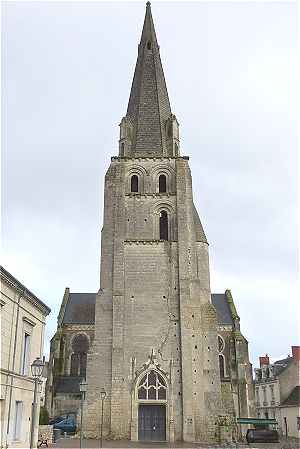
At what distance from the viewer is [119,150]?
40.0m

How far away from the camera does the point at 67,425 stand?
116 feet

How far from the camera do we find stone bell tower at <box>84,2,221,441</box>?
99.5 feet

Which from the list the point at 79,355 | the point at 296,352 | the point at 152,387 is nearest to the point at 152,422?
the point at 152,387

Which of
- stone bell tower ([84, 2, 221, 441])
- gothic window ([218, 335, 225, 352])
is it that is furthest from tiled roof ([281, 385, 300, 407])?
stone bell tower ([84, 2, 221, 441])

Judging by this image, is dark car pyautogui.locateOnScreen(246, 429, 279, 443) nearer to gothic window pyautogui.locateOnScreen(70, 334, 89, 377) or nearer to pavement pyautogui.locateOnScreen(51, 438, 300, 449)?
pavement pyautogui.locateOnScreen(51, 438, 300, 449)

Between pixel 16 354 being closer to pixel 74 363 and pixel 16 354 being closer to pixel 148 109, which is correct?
pixel 74 363

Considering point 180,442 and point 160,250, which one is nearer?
point 180,442

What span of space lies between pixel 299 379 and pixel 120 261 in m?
26.2

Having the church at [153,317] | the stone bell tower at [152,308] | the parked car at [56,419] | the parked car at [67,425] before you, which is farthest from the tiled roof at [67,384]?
the stone bell tower at [152,308]

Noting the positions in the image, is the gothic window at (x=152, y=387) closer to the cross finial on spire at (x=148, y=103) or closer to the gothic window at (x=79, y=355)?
the gothic window at (x=79, y=355)

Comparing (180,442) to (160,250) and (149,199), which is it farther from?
(149,199)

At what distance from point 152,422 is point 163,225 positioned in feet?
47.4

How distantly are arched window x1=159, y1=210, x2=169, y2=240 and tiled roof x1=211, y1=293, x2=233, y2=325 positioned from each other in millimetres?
13870

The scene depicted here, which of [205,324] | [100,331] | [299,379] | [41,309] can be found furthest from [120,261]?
[299,379]
